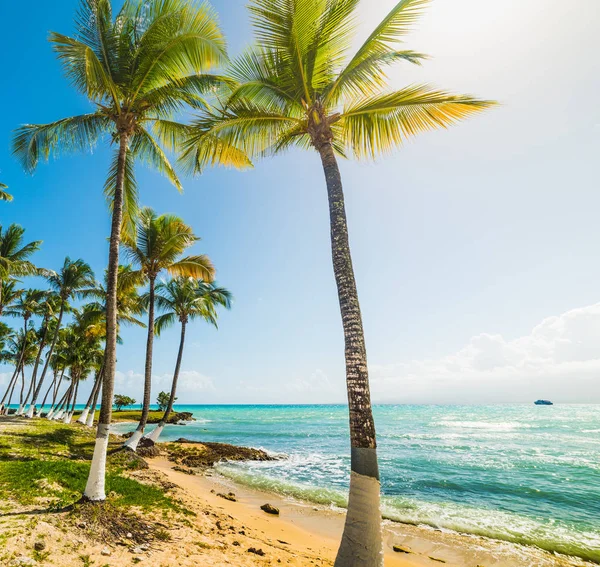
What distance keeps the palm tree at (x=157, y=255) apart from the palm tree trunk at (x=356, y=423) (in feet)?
38.4

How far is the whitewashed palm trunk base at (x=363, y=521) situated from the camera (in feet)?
14.2

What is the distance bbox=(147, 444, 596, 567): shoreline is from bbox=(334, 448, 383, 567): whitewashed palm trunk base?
3321 millimetres

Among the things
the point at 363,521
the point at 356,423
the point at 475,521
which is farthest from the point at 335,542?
the point at 356,423

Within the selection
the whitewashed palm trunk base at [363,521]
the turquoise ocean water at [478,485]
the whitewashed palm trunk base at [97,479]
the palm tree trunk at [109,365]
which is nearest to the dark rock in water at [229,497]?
the turquoise ocean water at [478,485]

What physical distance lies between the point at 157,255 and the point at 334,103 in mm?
12286

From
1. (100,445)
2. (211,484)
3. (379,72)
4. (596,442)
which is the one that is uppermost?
(379,72)

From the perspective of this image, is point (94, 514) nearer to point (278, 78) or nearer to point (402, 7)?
point (278, 78)

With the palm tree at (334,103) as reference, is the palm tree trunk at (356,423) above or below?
below

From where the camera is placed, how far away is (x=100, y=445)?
22.4 feet

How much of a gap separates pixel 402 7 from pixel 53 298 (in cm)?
3743

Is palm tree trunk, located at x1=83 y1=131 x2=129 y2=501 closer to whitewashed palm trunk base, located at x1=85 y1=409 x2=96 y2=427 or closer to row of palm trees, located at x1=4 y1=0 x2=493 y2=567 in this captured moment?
row of palm trees, located at x1=4 y1=0 x2=493 y2=567

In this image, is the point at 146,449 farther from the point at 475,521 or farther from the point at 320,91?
the point at 320,91

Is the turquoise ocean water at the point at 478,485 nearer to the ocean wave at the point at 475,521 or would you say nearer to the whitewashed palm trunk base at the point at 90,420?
the ocean wave at the point at 475,521

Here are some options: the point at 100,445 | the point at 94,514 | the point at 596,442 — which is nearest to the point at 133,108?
the point at 100,445
